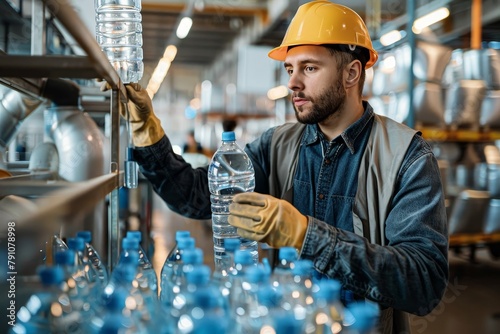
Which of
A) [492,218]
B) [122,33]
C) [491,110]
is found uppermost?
[122,33]

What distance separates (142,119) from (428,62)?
412 centimetres

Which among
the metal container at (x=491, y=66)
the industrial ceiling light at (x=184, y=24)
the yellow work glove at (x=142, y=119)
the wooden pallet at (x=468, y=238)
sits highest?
the industrial ceiling light at (x=184, y=24)

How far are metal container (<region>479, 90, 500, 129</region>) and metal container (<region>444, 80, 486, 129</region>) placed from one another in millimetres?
64

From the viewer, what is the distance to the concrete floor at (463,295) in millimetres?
4387

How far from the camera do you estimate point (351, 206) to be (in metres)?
2.16

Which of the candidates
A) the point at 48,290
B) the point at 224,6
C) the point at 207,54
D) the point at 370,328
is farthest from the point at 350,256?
the point at 207,54

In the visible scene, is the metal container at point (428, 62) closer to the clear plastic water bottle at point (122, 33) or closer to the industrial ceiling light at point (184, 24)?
the clear plastic water bottle at point (122, 33)

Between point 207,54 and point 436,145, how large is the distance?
17.1 metres

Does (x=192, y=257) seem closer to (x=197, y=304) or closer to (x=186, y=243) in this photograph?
(x=186, y=243)

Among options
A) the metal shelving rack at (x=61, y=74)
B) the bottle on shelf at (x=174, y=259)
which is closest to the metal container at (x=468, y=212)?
the bottle on shelf at (x=174, y=259)

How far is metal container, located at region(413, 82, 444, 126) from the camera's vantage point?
537cm

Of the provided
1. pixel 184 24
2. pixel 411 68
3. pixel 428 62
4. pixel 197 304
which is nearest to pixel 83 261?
pixel 197 304

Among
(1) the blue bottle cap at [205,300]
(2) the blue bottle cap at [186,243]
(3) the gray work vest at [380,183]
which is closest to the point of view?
(1) the blue bottle cap at [205,300]

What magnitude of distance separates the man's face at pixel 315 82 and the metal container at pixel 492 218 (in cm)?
417
